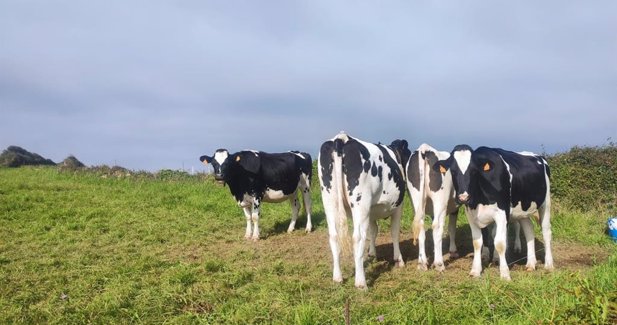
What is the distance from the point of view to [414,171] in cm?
850

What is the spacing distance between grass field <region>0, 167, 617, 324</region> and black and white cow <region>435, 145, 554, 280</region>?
Answer: 0.60m

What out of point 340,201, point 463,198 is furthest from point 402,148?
point 340,201

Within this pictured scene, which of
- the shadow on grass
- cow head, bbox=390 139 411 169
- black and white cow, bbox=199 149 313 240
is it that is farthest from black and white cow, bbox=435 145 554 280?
the shadow on grass

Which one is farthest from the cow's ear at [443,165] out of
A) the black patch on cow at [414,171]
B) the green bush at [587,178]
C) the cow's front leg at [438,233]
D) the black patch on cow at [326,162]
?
the green bush at [587,178]

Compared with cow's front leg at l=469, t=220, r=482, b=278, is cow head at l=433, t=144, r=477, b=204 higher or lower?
higher

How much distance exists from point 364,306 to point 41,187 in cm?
1574

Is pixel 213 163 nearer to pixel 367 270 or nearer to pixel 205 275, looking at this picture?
pixel 205 275

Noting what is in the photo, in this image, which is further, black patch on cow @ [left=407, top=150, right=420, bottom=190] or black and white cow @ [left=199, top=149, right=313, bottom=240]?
black and white cow @ [left=199, top=149, right=313, bottom=240]

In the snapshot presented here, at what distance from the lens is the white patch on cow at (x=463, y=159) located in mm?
7497

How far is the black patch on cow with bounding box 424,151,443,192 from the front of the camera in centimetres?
820

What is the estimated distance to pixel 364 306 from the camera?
228 inches

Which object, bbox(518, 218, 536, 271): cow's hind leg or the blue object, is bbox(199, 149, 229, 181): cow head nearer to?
bbox(518, 218, 536, 271): cow's hind leg

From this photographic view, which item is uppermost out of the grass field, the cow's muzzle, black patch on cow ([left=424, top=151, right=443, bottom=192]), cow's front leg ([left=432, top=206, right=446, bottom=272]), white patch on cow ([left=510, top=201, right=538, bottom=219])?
black patch on cow ([left=424, top=151, right=443, bottom=192])

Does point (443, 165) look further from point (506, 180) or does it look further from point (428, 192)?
point (506, 180)
